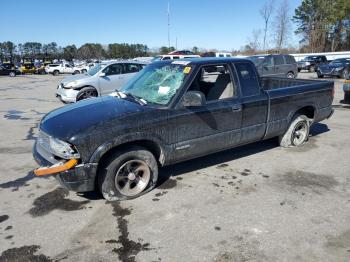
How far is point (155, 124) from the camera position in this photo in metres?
4.24

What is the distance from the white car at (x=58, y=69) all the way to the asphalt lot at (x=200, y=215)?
132 feet

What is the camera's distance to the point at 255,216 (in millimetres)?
3830

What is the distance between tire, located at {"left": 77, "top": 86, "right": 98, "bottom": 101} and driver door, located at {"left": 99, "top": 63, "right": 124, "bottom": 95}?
31 cm

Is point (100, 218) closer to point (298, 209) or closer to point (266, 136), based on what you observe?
point (298, 209)

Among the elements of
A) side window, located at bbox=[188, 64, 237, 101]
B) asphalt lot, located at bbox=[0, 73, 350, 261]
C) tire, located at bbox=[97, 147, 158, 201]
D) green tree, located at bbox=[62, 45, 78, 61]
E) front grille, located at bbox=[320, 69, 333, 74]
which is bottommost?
asphalt lot, located at bbox=[0, 73, 350, 261]

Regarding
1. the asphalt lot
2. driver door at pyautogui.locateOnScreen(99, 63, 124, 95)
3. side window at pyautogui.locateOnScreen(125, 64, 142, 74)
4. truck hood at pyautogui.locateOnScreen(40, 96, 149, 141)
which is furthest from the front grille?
truck hood at pyautogui.locateOnScreen(40, 96, 149, 141)

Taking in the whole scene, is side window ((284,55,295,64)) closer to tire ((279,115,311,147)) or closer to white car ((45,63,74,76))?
tire ((279,115,311,147))

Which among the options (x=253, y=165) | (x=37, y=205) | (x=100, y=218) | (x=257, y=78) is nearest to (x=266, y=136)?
(x=253, y=165)

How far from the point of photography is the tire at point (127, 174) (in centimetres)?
407

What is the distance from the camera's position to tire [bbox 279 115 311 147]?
20.6 ft

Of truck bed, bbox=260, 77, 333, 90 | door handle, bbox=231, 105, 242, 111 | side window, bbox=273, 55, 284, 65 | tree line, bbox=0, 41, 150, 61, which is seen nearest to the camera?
door handle, bbox=231, 105, 242, 111

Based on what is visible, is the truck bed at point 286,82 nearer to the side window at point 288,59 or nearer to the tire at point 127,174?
the tire at point 127,174

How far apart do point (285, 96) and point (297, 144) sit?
129 cm

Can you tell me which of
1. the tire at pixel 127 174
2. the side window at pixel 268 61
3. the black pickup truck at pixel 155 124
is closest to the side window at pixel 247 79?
the black pickup truck at pixel 155 124
